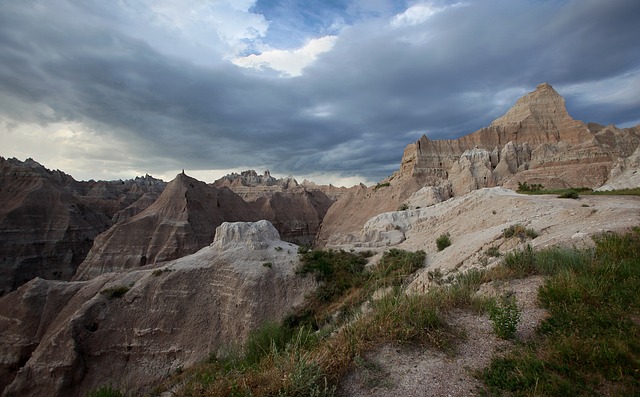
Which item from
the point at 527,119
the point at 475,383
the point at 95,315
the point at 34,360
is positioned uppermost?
the point at 527,119

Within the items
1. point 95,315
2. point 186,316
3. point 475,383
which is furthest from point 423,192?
point 475,383

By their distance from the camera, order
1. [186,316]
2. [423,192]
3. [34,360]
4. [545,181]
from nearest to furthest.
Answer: [34,360] < [186,316] < [545,181] < [423,192]

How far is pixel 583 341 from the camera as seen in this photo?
12.3 ft

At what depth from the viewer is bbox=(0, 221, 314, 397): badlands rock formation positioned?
1839cm

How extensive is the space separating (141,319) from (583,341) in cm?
2285

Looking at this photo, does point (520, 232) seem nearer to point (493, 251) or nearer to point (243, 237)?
point (493, 251)

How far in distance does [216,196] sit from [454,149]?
138ft

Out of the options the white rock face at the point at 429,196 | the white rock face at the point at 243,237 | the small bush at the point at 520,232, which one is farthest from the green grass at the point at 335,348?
the white rock face at the point at 429,196

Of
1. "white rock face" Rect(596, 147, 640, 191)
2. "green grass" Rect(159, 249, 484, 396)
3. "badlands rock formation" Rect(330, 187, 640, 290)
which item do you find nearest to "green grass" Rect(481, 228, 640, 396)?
"green grass" Rect(159, 249, 484, 396)

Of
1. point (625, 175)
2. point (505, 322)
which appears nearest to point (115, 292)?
point (505, 322)

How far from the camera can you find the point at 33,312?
21.6 meters

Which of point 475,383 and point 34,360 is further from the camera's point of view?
point 34,360

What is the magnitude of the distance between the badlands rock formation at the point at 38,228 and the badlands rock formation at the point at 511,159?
4102 centimetres

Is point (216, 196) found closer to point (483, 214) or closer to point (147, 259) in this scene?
point (147, 259)
